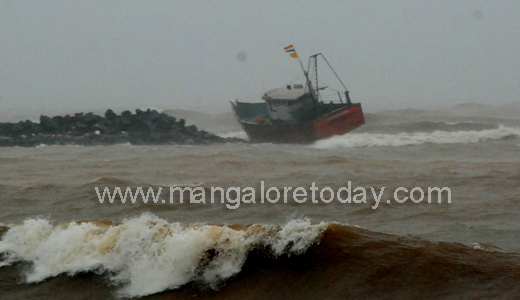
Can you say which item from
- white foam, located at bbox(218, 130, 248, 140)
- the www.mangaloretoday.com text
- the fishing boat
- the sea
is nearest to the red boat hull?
the fishing boat

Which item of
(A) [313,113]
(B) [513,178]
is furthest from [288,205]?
(A) [313,113]

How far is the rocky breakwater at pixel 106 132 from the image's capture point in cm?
3341

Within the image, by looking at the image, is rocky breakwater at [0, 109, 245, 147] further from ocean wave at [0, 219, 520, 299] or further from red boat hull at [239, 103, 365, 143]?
ocean wave at [0, 219, 520, 299]

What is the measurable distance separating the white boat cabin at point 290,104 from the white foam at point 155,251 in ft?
86.8

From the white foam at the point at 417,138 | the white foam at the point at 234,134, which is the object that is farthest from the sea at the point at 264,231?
the white foam at the point at 234,134

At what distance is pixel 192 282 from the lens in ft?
24.4

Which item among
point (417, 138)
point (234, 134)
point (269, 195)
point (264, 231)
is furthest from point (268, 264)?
point (234, 134)

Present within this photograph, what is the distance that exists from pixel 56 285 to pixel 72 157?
1841 cm

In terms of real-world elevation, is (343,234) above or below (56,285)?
above

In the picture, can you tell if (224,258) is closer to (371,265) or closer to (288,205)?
(371,265)

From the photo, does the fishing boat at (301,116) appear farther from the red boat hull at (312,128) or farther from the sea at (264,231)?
the sea at (264,231)

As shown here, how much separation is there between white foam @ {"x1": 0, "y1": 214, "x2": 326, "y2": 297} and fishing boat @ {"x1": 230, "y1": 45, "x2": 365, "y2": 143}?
2578 centimetres

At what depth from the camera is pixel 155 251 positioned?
7.98 m

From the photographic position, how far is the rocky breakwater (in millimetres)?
33406
